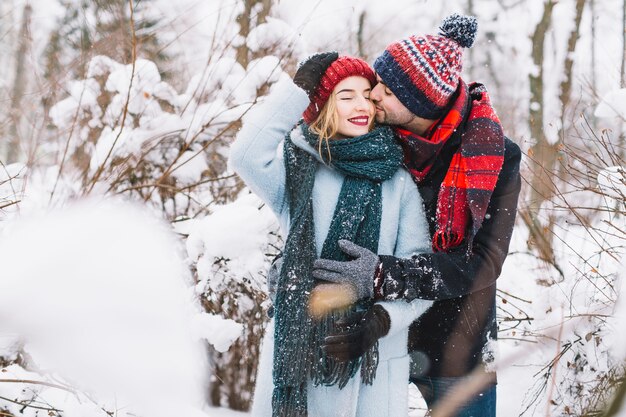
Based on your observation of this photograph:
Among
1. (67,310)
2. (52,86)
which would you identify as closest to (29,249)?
(67,310)

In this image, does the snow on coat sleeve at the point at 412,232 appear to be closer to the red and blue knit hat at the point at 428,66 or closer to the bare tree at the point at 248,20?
the red and blue knit hat at the point at 428,66

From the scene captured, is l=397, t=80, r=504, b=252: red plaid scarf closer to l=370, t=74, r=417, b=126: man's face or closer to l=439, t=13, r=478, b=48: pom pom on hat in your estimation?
l=370, t=74, r=417, b=126: man's face

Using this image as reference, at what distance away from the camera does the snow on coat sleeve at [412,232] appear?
1807 mm

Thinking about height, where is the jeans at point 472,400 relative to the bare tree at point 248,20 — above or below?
below

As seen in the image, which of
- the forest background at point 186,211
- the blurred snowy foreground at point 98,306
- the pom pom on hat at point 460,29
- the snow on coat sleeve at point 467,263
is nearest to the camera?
the blurred snowy foreground at point 98,306

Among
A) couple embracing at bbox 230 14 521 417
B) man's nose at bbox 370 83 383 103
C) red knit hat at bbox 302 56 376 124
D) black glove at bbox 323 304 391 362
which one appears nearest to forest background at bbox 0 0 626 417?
couple embracing at bbox 230 14 521 417

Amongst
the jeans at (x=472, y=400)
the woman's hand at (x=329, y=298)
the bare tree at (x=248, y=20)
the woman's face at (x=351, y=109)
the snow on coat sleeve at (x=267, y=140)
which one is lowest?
the jeans at (x=472, y=400)

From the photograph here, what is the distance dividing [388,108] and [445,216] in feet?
1.42

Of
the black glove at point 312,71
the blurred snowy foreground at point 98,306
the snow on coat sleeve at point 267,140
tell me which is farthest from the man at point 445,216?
the blurred snowy foreground at point 98,306

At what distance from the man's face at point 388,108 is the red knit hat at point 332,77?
0.19 feet

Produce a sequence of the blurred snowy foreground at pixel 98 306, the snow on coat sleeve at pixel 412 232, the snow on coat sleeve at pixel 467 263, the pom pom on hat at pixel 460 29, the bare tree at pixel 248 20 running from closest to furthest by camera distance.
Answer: the blurred snowy foreground at pixel 98 306
the snow on coat sleeve at pixel 467 263
the snow on coat sleeve at pixel 412 232
the pom pom on hat at pixel 460 29
the bare tree at pixel 248 20

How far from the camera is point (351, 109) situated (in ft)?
6.20

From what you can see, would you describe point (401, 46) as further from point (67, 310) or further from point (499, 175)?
point (67, 310)

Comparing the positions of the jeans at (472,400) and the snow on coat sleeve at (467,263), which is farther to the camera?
the jeans at (472,400)
